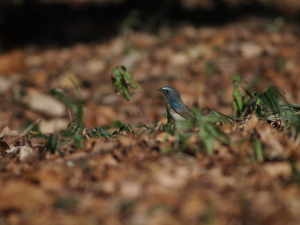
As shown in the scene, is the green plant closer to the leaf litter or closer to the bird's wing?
the leaf litter

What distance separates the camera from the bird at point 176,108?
422 cm

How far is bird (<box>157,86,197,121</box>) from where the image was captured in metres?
4.22

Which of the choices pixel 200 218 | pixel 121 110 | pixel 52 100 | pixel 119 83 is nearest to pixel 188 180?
pixel 200 218

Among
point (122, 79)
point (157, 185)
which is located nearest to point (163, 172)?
point (157, 185)

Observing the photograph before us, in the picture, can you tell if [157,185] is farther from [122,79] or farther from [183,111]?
[183,111]

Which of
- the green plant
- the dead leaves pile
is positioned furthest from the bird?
the dead leaves pile

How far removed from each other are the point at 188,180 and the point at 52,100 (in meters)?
4.62

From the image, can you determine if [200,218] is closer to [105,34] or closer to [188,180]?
[188,180]

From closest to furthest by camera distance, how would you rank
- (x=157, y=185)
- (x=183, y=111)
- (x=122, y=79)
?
1. (x=157, y=185)
2. (x=122, y=79)
3. (x=183, y=111)

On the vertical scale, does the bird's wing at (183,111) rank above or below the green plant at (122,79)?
below

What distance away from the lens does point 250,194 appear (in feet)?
7.97

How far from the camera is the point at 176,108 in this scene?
14.2 feet

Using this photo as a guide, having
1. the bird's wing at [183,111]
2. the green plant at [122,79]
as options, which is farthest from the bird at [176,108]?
the green plant at [122,79]

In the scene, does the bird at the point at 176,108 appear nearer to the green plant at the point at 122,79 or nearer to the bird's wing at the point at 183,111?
the bird's wing at the point at 183,111
